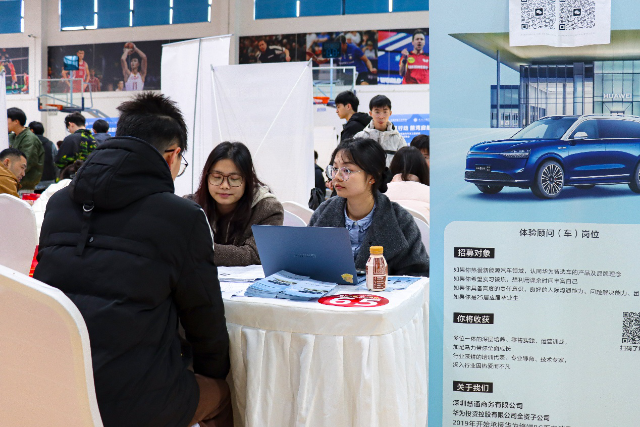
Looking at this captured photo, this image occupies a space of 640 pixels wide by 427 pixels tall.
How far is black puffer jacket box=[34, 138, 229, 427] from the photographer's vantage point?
4.36 ft

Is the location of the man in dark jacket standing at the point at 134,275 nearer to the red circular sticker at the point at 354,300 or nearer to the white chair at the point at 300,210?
the red circular sticker at the point at 354,300

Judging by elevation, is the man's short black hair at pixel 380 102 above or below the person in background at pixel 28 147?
above

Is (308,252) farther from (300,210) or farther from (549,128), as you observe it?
(300,210)

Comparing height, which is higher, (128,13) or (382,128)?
(128,13)

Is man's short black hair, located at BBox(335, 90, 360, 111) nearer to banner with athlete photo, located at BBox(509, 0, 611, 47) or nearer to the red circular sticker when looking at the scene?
the red circular sticker

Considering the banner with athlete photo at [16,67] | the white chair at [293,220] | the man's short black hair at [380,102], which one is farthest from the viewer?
the banner with athlete photo at [16,67]

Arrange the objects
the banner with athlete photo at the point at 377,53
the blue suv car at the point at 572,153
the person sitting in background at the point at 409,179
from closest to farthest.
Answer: the blue suv car at the point at 572,153 < the person sitting in background at the point at 409,179 < the banner with athlete photo at the point at 377,53

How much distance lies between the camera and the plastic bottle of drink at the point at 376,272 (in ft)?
5.81

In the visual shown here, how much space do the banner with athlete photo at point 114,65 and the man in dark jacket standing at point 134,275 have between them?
1417 cm

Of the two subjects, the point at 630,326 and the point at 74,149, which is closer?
the point at 630,326

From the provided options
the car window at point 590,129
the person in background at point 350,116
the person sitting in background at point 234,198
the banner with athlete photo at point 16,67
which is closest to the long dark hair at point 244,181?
the person sitting in background at point 234,198

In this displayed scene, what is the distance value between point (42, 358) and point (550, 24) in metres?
1.25

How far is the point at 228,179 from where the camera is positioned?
248 centimetres

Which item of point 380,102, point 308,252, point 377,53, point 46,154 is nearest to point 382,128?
point 380,102
